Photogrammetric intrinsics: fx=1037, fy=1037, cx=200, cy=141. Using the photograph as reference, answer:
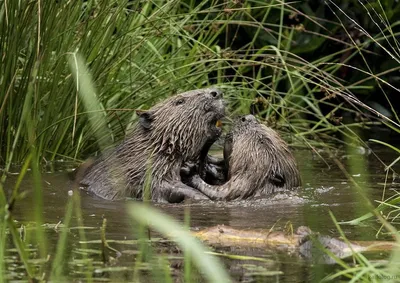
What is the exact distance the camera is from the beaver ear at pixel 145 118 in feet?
21.6

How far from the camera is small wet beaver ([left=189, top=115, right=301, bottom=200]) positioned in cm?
638

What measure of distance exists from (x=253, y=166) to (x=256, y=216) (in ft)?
2.99

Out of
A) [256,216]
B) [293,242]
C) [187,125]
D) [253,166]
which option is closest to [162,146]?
[187,125]

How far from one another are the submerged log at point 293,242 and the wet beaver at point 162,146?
1.66 m

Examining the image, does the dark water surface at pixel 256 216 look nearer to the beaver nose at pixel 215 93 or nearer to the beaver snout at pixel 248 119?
the beaver snout at pixel 248 119

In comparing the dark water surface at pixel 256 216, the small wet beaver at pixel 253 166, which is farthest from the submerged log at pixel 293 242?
the small wet beaver at pixel 253 166

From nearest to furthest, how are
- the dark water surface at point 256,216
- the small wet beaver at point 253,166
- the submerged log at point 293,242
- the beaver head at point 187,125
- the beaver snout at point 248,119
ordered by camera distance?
the dark water surface at point 256,216, the submerged log at point 293,242, the small wet beaver at point 253,166, the beaver head at point 187,125, the beaver snout at point 248,119

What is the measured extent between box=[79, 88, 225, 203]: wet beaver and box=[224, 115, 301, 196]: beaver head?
165 millimetres

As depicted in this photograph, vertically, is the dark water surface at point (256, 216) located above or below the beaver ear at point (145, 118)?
below

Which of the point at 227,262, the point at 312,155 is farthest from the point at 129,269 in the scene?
the point at 312,155

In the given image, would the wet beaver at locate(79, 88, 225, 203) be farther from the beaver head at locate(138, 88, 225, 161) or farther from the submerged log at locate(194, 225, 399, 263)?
the submerged log at locate(194, 225, 399, 263)

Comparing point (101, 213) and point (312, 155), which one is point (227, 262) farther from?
point (312, 155)

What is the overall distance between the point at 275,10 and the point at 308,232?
18.9 feet

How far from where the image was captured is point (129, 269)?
12.7 feet
